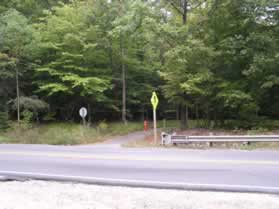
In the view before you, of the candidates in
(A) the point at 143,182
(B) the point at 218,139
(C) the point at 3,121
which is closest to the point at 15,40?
(C) the point at 3,121

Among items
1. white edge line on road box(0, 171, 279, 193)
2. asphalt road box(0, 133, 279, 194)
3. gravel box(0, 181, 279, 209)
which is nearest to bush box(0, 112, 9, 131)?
asphalt road box(0, 133, 279, 194)

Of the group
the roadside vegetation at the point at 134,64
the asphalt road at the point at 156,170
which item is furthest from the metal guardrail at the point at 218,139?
the roadside vegetation at the point at 134,64

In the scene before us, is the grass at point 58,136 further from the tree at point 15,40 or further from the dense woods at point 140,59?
the tree at point 15,40

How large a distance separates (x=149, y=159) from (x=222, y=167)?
9.03 feet

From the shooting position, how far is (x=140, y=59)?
3125cm

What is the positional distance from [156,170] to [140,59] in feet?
76.7

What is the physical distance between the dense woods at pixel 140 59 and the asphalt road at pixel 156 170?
10.0 meters

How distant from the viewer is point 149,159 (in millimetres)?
10773

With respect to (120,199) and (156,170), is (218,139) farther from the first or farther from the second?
(120,199)

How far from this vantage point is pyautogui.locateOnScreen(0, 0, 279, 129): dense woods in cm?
1989

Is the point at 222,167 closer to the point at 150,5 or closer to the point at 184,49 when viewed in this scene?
the point at 184,49

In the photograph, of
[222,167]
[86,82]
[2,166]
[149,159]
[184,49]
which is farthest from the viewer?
[86,82]

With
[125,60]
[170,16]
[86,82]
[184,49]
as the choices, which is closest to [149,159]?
[184,49]

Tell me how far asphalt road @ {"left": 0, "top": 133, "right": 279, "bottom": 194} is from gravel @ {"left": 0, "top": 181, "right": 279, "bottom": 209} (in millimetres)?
391
